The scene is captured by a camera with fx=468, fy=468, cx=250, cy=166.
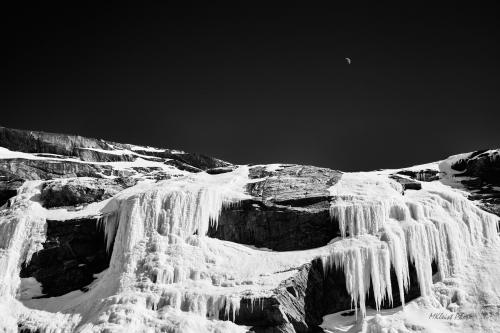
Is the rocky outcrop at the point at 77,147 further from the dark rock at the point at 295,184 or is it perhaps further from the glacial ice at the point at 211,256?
the dark rock at the point at 295,184

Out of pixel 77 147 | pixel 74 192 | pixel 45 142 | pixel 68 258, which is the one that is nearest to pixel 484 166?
pixel 74 192

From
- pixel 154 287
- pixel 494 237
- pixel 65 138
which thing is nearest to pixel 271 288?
pixel 154 287

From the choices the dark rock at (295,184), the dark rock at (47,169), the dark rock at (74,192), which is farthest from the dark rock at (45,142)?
the dark rock at (295,184)

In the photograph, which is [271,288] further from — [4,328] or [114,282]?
[4,328]

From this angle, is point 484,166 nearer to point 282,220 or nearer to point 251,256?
point 282,220

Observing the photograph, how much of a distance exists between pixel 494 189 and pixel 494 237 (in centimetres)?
1079

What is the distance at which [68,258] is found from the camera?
39.9m

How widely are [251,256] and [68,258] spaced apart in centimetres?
1580

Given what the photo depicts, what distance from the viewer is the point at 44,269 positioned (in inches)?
1545

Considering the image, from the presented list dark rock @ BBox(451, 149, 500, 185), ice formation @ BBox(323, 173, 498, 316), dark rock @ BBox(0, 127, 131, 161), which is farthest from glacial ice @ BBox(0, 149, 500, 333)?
dark rock @ BBox(0, 127, 131, 161)

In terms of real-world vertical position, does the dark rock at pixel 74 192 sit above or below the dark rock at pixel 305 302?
above

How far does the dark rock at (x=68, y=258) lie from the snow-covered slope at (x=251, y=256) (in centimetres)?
9

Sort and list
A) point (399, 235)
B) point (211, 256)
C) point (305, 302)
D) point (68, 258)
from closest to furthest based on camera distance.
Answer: point (305, 302) → point (399, 235) → point (211, 256) → point (68, 258)

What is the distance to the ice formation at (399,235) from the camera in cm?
3431
